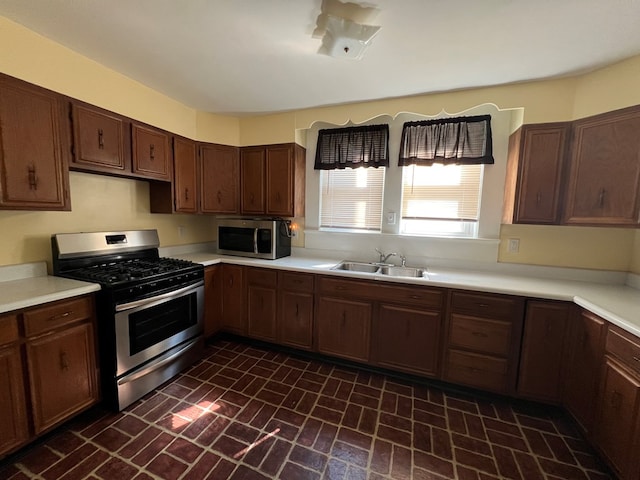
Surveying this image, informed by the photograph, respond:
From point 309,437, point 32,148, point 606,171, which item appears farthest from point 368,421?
point 32,148

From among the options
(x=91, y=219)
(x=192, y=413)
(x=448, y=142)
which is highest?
(x=448, y=142)

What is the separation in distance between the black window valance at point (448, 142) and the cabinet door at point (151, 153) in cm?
233

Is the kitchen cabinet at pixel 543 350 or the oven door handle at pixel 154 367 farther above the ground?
the kitchen cabinet at pixel 543 350

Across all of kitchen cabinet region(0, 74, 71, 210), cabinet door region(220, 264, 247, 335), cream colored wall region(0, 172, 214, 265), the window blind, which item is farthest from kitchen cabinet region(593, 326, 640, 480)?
cream colored wall region(0, 172, 214, 265)

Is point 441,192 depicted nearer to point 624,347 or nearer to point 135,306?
point 624,347

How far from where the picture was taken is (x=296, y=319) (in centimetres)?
256

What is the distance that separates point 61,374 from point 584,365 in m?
3.29

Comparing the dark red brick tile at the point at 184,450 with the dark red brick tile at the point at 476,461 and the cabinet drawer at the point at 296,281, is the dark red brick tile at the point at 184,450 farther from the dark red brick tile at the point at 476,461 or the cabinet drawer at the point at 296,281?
the dark red brick tile at the point at 476,461

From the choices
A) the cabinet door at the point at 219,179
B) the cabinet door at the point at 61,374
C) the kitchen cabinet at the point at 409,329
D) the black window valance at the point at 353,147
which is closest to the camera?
the cabinet door at the point at 61,374

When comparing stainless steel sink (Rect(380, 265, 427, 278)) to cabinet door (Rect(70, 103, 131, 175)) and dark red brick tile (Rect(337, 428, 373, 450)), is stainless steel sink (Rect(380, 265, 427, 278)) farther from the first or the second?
cabinet door (Rect(70, 103, 131, 175))

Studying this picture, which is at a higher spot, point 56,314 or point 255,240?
point 255,240

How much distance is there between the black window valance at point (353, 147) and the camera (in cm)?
276

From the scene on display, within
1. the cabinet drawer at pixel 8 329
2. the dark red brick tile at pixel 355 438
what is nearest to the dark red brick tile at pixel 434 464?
the dark red brick tile at pixel 355 438

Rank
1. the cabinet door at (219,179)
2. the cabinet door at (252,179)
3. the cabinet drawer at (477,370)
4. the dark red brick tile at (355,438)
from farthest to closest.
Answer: the cabinet door at (252,179)
the cabinet door at (219,179)
the cabinet drawer at (477,370)
the dark red brick tile at (355,438)
